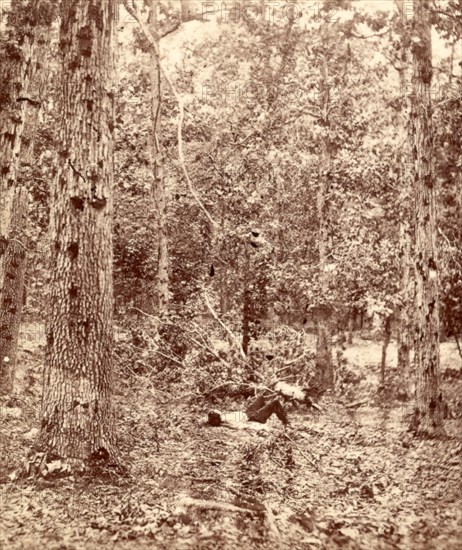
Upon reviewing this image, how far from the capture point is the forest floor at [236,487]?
5.15 meters

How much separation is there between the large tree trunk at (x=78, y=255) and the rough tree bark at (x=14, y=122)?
6.00 feet

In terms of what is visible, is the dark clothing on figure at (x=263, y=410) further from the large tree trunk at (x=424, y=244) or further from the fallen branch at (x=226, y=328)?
the large tree trunk at (x=424, y=244)

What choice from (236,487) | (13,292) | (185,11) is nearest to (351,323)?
(236,487)

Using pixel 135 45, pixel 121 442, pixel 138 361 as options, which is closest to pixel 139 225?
pixel 138 361

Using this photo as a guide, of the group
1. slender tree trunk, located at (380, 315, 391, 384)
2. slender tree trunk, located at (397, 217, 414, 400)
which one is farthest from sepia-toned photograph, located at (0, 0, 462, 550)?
slender tree trunk, located at (380, 315, 391, 384)

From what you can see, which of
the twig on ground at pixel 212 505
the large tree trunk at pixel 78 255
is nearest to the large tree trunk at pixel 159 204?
the large tree trunk at pixel 78 255

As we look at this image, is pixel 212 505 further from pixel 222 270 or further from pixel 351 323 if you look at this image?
pixel 351 323

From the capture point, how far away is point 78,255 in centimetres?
572

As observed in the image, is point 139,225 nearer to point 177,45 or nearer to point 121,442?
point 177,45

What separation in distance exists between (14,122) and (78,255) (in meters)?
2.73

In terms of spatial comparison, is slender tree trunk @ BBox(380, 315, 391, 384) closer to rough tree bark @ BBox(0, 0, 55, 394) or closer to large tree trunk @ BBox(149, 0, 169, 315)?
large tree trunk @ BBox(149, 0, 169, 315)

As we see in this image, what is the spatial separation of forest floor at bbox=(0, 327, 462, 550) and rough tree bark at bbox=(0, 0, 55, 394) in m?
1.01

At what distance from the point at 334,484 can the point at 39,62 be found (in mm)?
6932

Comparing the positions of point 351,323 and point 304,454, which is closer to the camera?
point 304,454
